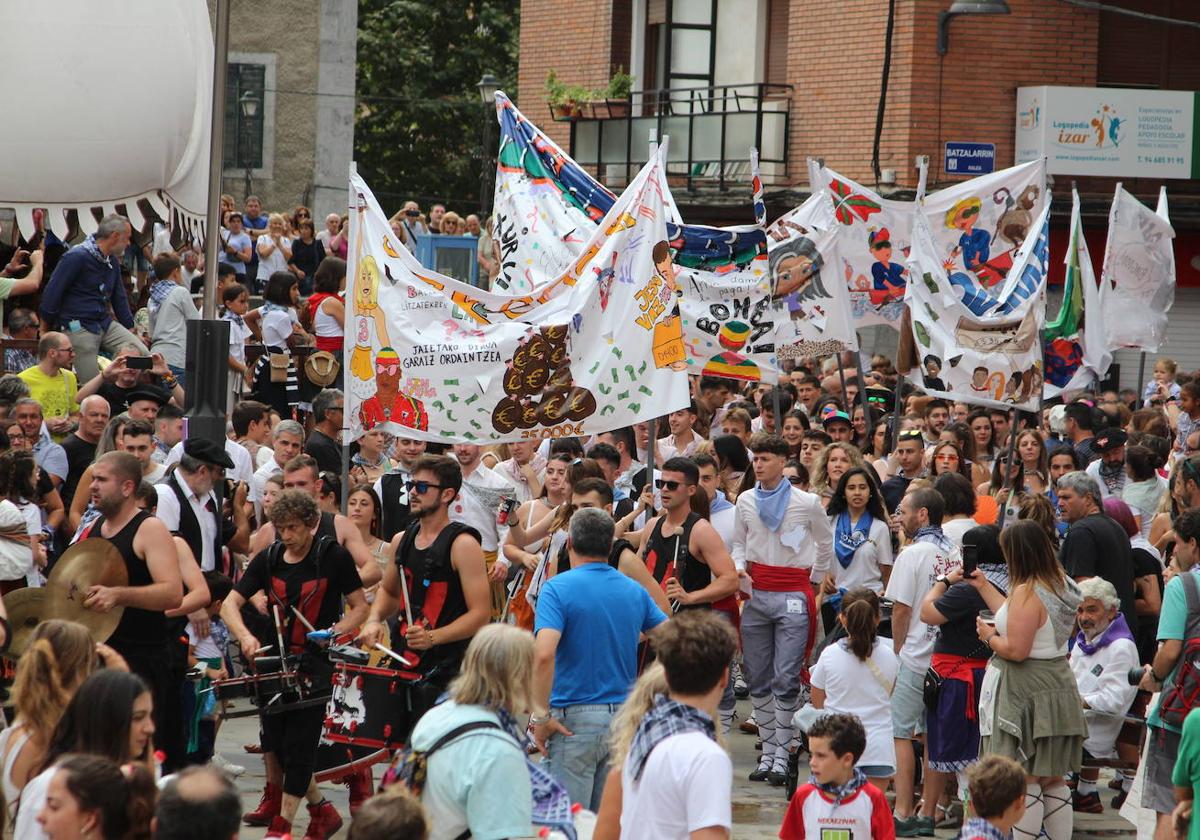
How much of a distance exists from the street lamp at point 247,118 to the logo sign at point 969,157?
14.2m

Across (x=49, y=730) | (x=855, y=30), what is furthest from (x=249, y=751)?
(x=855, y=30)

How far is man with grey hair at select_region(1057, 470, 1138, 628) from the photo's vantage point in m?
10.1

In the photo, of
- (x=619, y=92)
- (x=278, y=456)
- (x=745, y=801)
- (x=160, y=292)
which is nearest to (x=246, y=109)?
(x=619, y=92)

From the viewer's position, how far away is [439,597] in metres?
8.43

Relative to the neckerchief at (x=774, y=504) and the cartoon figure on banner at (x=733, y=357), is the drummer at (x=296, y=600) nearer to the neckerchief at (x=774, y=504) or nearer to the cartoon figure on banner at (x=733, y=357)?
the neckerchief at (x=774, y=504)

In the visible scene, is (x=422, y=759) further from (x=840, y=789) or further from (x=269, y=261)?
(x=269, y=261)

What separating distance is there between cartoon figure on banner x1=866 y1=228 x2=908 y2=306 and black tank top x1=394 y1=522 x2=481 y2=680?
8.50 metres

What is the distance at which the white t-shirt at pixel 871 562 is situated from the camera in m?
10.9

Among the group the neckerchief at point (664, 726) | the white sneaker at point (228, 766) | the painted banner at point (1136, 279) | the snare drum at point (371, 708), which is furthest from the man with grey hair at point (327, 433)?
the painted banner at point (1136, 279)

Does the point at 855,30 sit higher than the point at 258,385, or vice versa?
the point at 855,30

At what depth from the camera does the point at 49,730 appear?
18.8 feet

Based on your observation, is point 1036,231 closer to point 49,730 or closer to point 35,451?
point 35,451

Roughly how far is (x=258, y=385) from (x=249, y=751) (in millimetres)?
6677

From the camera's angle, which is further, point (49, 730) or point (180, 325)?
point (180, 325)
